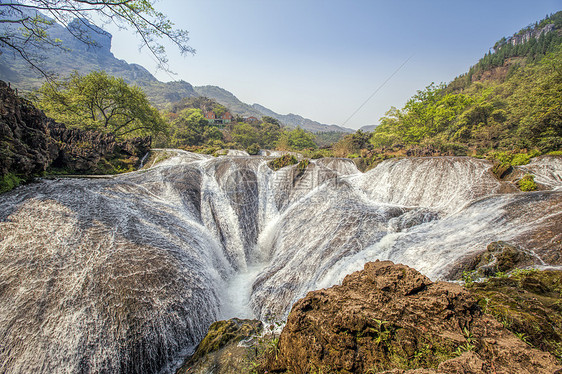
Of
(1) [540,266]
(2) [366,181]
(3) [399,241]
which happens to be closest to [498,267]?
(1) [540,266]

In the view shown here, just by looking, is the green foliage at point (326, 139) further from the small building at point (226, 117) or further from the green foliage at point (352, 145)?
the green foliage at point (352, 145)

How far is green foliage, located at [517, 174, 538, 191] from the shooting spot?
8148 mm

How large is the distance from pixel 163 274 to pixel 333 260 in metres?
4.94

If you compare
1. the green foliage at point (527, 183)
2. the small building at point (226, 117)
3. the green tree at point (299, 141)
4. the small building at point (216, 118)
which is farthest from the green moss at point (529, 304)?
the small building at point (226, 117)

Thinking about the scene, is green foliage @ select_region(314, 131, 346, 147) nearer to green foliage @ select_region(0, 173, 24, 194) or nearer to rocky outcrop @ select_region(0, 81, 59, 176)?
rocky outcrop @ select_region(0, 81, 59, 176)

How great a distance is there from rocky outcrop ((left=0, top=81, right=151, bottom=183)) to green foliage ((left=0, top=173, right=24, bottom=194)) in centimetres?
11

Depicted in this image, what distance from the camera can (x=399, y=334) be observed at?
227 cm

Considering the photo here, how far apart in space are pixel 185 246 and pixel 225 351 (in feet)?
12.2

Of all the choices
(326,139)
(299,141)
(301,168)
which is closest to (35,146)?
(301,168)

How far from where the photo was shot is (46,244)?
4613 mm

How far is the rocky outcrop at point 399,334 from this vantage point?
175 centimetres

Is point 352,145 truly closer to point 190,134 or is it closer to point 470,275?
point 470,275

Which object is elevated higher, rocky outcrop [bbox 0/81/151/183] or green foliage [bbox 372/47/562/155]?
green foliage [bbox 372/47/562/155]

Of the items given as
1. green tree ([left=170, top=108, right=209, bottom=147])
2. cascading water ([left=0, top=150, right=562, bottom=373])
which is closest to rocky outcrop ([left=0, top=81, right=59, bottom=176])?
cascading water ([left=0, top=150, right=562, bottom=373])
